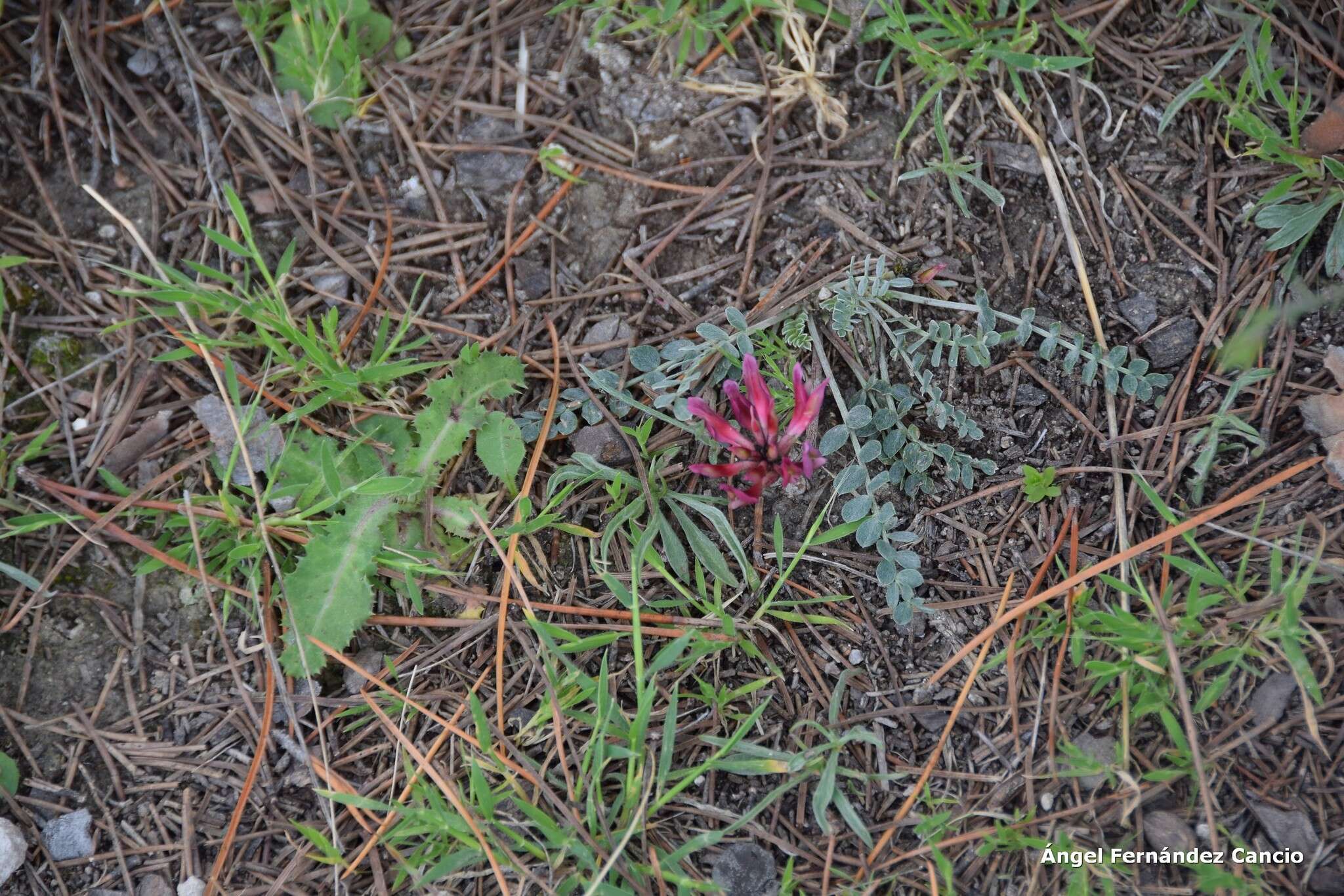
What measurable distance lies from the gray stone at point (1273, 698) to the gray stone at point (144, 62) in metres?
3.42

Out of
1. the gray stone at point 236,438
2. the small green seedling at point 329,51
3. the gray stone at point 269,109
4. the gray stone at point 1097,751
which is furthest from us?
the gray stone at point 269,109

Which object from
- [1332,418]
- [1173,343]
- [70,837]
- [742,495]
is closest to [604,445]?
[742,495]

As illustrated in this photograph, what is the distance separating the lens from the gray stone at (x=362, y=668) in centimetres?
221

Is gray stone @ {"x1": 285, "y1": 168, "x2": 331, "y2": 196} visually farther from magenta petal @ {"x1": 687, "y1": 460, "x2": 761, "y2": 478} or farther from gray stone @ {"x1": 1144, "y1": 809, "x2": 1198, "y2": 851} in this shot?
gray stone @ {"x1": 1144, "y1": 809, "x2": 1198, "y2": 851}

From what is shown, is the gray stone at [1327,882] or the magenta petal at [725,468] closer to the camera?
the gray stone at [1327,882]

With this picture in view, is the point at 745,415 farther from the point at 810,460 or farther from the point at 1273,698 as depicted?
the point at 1273,698

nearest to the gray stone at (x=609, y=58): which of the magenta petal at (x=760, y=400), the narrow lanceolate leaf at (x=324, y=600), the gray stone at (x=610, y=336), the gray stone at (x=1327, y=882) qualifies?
the gray stone at (x=610, y=336)

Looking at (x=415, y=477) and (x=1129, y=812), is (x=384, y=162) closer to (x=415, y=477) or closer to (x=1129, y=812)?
(x=415, y=477)

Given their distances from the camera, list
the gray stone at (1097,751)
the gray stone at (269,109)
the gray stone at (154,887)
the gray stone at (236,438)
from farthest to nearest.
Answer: the gray stone at (269,109) < the gray stone at (236,438) < the gray stone at (154,887) < the gray stone at (1097,751)

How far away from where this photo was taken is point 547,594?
221cm

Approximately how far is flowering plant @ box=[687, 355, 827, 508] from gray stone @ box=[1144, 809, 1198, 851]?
1086mm

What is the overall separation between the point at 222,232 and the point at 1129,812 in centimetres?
279

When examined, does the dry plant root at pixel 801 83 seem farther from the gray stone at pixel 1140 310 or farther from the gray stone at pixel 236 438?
the gray stone at pixel 236 438

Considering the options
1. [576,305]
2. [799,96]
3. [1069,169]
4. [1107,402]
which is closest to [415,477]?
[576,305]
